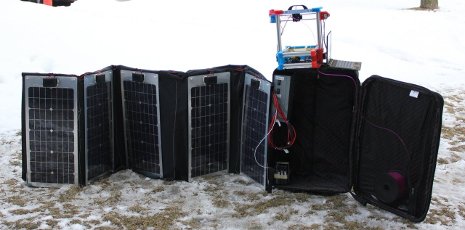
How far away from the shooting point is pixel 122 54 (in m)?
11.2

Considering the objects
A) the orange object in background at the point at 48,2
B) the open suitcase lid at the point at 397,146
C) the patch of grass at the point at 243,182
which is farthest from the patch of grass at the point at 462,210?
the orange object in background at the point at 48,2

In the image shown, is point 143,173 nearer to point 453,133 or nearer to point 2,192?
point 2,192

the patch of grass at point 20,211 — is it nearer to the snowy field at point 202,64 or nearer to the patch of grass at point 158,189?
the snowy field at point 202,64

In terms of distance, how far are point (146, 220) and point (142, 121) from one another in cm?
144

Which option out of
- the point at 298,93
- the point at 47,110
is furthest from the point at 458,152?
the point at 47,110

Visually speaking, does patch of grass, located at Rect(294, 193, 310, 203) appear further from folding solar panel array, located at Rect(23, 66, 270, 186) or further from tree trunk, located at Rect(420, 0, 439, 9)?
tree trunk, located at Rect(420, 0, 439, 9)

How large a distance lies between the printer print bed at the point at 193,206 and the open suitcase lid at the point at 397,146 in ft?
0.67

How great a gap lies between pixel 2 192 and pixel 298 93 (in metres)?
3.57

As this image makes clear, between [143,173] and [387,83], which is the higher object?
[387,83]

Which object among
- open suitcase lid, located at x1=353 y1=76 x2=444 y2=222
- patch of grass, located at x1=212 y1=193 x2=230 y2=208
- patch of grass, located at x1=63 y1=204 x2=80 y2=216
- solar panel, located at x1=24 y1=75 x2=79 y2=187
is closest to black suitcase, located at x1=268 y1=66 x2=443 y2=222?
open suitcase lid, located at x1=353 y1=76 x2=444 y2=222

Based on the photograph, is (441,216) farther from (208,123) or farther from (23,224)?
(23,224)

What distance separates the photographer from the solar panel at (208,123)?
19.6ft

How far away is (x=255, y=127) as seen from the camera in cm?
600

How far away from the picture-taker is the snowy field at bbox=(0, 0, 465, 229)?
5.32 m
